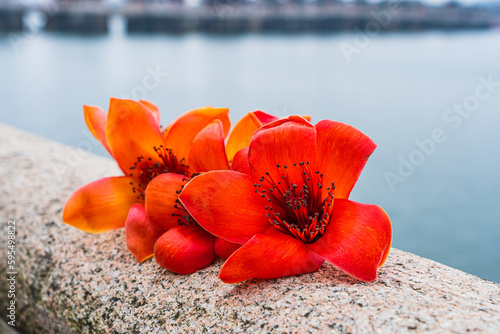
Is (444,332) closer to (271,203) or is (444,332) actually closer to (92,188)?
(271,203)

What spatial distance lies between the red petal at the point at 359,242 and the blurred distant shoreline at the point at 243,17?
7.75 feet

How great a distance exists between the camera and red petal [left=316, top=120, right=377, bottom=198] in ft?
1.87

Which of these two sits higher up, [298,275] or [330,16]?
[330,16]

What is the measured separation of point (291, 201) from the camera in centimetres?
56

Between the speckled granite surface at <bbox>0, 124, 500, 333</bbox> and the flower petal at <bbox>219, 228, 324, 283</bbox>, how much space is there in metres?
0.03

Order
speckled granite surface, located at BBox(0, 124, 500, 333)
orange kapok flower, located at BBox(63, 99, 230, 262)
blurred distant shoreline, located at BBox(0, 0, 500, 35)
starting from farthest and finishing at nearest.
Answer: blurred distant shoreline, located at BBox(0, 0, 500, 35) → orange kapok flower, located at BBox(63, 99, 230, 262) → speckled granite surface, located at BBox(0, 124, 500, 333)

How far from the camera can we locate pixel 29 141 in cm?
151

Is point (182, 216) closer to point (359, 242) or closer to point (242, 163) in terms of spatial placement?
point (242, 163)

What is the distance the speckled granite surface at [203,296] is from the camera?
50 centimetres

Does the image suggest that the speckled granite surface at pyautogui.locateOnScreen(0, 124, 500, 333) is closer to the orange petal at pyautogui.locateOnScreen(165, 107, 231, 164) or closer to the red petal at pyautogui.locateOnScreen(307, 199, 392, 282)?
the red petal at pyautogui.locateOnScreen(307, 199, 392, 282)

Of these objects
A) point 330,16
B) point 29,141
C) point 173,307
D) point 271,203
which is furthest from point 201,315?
point 330,16

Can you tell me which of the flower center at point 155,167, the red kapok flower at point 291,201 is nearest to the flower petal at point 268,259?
→ the red kapok flower at point 291,201

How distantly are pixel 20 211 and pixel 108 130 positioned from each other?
444mm

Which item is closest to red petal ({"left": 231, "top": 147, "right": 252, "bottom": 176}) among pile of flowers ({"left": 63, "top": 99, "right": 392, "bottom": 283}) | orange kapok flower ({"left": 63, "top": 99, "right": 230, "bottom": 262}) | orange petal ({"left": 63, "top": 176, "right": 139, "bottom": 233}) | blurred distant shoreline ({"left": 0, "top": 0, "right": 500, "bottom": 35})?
pile of flowers ({"left": 63, "top": 99, "right": 392, "bottom": 283})
